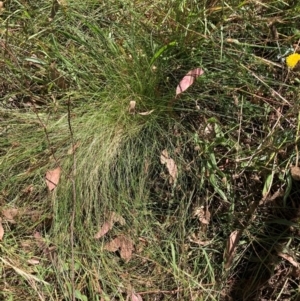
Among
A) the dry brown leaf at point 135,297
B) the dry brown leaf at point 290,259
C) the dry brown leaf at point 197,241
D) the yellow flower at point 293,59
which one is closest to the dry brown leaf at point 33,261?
the dry brown leaf at point 135,297

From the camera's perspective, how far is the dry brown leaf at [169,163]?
6.07ft

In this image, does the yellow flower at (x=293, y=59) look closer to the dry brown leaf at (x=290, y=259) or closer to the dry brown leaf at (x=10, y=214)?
the dry brown leaf at (x=290, y=259)

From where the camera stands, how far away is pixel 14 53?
2020 mm

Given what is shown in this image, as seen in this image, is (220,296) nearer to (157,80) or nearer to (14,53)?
(157,80)

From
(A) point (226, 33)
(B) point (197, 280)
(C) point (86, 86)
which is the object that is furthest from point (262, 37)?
(B) point (197, 280)

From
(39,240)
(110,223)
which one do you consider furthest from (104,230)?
(39,240)

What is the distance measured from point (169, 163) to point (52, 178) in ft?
1.22

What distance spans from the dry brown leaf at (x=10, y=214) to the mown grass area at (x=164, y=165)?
0.04 ft

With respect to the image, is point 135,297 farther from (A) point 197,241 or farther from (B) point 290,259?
(B) point 290,259

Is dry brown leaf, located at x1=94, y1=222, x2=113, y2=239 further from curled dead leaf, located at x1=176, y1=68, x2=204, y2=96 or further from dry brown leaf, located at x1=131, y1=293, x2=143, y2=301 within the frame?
curled dead leaf, located at x1=176, y1=68, x2=204, y2=96

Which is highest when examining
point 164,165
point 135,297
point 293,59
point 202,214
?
point 293,59

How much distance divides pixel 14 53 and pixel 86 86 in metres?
0.28

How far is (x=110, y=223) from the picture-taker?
1.83m

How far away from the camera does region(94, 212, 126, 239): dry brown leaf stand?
183 cm
